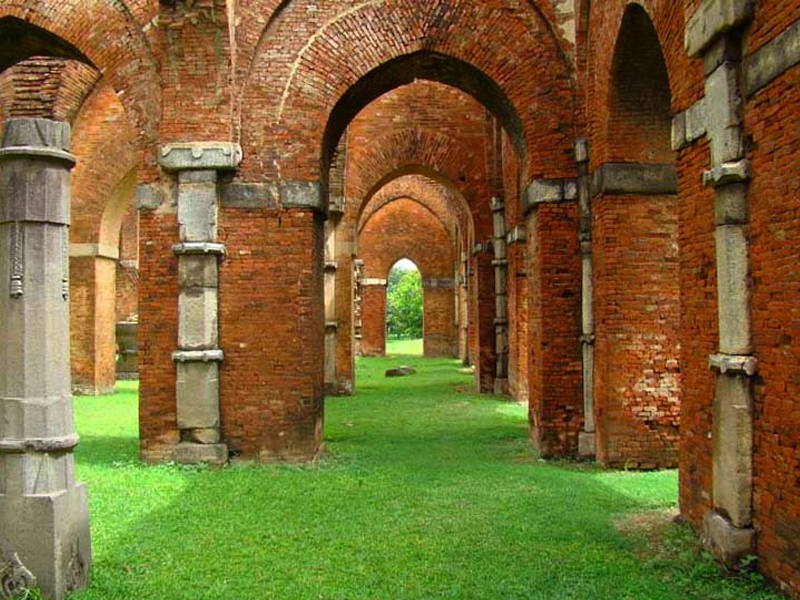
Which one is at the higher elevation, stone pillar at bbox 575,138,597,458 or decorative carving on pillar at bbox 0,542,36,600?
stone pillar at bbox 575,138,597,458

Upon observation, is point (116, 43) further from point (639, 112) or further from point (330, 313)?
point (330, 313)

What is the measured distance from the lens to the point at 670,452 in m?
8.68

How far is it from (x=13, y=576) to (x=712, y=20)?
5.44 m

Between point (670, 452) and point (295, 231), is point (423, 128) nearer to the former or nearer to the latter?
point (295, 231)

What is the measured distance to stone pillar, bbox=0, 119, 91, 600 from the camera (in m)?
4.58

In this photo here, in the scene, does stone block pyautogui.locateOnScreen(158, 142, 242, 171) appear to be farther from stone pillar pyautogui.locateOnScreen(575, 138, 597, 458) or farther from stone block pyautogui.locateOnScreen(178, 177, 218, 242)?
stone pillar pyautogui.locateOnScreen(575, 138, 597, 458)

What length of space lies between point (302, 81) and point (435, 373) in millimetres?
15320

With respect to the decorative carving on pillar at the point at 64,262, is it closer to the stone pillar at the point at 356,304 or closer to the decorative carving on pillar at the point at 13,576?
the decorative carving on pillar at the point at 13,576

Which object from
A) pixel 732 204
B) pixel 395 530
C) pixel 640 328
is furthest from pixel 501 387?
pixel 732 204

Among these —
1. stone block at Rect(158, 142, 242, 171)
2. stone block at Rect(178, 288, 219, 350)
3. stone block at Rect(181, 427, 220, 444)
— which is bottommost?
stone block at Rect(181, 427, 220, 444)

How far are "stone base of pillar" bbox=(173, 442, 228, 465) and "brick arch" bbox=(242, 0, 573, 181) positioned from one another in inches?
124

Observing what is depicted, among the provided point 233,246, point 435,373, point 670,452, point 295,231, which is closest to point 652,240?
point 670,452

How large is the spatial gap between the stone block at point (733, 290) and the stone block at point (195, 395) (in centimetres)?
572

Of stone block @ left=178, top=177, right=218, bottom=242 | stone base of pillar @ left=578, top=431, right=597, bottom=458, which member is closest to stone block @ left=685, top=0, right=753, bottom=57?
stone base of pillar @ left=578, top=431, right=597, bottom=458
